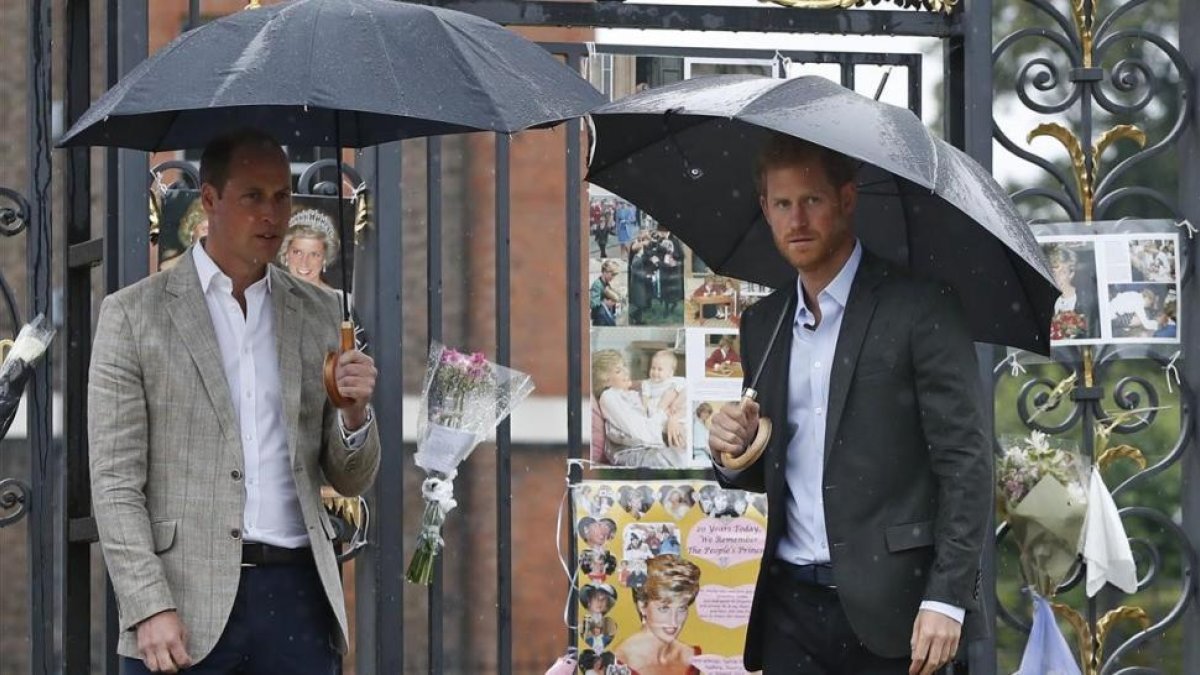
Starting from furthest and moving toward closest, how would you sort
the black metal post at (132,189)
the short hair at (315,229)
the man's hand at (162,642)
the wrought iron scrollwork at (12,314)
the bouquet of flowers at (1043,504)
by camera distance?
1. the bouquet of flowers at (1043,504)
2. the short hair at (315,229)
3. the wrought iron scrollwork at (12,314)
4. the black metal post at (132,189)
5. the man's hand at (162,642)

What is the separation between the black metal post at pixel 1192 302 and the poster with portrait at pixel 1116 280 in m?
0.08

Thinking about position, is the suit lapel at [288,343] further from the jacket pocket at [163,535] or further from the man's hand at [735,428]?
the man's hand at [735,428]

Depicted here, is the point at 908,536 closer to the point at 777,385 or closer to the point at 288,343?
the point at 777,385

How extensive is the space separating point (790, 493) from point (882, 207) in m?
0.78

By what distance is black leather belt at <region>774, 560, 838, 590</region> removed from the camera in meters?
4.16

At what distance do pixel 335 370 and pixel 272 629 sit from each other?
0.56 metres

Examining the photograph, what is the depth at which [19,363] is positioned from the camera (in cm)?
512

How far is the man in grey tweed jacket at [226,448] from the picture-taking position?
4109mm

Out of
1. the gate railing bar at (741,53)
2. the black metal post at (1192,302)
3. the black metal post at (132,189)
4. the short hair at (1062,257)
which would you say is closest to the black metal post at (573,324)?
the gate railing bar at (741,53)

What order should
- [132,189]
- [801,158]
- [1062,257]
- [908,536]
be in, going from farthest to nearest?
[1062,257], [132,189], [801,158], [908,536]

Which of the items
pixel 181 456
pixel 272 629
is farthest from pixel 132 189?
pixel 272 629

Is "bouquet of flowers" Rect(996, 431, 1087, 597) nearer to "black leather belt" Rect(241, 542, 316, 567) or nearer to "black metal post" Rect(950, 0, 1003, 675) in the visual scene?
"black metal post" Rect(950, 0, 1003, 675)

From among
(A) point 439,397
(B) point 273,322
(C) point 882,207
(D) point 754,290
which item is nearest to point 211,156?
(B) point 273,322

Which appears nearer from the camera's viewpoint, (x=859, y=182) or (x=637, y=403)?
(x=859, y=182)
